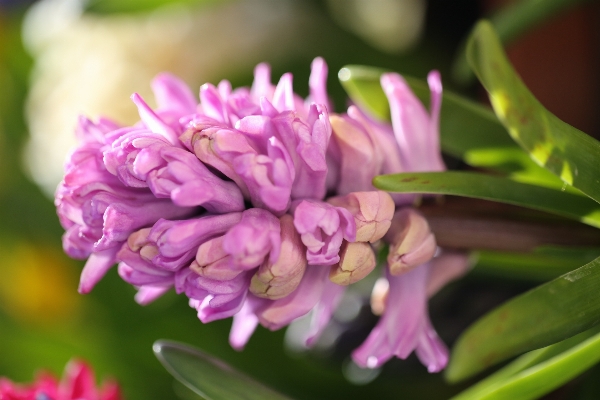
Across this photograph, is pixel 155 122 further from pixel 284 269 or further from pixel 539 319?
pixel 539 319

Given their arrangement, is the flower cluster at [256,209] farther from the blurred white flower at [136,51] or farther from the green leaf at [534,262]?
the blurred white flower at [136,51]

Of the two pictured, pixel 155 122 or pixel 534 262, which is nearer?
pixel 155 122

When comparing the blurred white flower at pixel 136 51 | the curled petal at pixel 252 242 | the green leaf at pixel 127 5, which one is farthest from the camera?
the blurred white flower at pixel 136 51

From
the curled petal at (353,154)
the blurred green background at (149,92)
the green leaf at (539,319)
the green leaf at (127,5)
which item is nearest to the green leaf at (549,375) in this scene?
the green leaf at (539,319)

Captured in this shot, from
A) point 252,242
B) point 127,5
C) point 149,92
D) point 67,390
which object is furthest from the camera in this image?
point 149,92

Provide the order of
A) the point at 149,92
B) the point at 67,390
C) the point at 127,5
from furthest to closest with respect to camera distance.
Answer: the point at 149,92, the point at 127,5, the point at 67,390

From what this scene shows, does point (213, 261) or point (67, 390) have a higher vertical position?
point (213, 261)

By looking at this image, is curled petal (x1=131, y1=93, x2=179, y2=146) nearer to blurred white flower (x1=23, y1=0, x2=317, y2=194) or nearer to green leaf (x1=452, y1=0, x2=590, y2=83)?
green leaf (x1=452, y1=0, x2=590, y2=83)

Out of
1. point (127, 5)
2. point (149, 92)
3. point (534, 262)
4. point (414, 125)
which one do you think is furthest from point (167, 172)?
point (149, 92)
